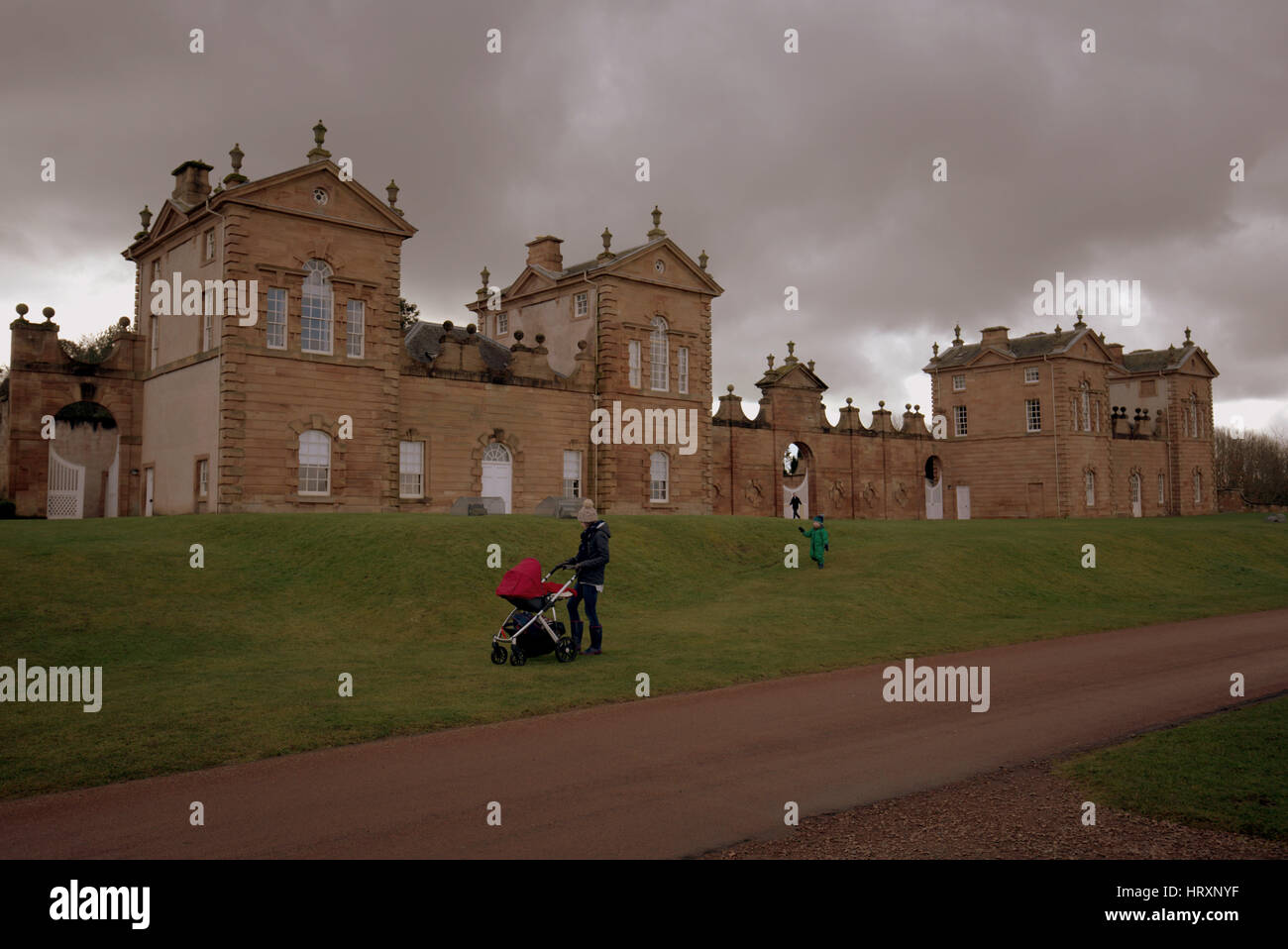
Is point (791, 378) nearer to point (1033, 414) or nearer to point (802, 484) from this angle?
point (802, 484)

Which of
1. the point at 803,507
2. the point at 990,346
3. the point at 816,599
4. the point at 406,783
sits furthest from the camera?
the point at 990,346

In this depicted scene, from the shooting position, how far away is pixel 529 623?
14594mm

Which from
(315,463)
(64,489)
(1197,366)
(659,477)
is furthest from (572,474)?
(1197,366)

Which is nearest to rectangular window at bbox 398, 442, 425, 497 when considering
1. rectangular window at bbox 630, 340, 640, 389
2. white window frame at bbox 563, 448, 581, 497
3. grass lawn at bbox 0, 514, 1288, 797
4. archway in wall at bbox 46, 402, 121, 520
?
white window frame at bbox 563, 448, 581, 497

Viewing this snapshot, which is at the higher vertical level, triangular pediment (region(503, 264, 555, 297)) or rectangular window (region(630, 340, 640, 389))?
triangular pediment (region(503, 264, 555, 297))

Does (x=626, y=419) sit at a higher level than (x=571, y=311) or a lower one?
lower

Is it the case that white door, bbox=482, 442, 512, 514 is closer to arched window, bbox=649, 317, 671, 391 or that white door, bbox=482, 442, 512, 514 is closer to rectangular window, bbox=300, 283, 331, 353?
rectangular window, bbox=300, 283, 331, 353

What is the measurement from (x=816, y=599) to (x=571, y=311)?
24.2 meters

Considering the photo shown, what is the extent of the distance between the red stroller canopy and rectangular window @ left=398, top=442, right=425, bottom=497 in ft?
70.3

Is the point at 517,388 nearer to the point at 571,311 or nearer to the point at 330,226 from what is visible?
the point at 571,311

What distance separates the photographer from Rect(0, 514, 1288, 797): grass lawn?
10883 millimetres
